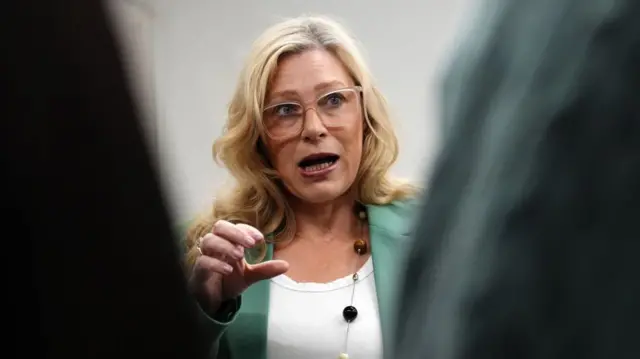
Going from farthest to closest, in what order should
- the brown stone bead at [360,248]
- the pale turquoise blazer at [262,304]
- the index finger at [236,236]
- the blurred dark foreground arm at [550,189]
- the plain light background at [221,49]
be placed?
the plain light background at [221,49], the brown stone bead at [360,248], the pale turquoise blazer at [262,304], the index finger at [236,236], the blurred dark foreground arm at [550,189]

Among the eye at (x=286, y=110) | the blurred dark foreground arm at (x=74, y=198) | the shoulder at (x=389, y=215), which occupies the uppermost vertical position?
the blurred dark foreground arm at (x=74, y=198)

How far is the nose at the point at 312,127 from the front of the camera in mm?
929

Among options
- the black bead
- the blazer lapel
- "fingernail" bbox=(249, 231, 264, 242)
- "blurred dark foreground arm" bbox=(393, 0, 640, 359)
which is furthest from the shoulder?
"blurred dark foreground arm" bbox=(393, 0, 640, 359)

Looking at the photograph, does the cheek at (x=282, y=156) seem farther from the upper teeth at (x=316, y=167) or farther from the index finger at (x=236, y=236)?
the index finger at (x=236, y=236)

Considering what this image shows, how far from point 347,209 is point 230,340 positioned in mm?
259

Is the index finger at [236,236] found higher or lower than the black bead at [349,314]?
higher

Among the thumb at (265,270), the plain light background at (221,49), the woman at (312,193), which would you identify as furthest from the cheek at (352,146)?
the plain light background at (221,49)

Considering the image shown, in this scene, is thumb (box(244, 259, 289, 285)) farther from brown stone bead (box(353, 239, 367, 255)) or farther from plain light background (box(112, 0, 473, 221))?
plain light background (box(112, 0, 473, 221))

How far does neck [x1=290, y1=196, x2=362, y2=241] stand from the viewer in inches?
37.1

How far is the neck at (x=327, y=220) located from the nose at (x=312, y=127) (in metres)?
0.09

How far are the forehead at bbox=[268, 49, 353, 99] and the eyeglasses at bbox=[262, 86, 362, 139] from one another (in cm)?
1

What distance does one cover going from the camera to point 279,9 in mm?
1769

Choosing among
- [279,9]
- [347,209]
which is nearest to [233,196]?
[347,209]

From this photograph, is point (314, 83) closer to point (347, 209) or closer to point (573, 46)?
point (347, 209)
